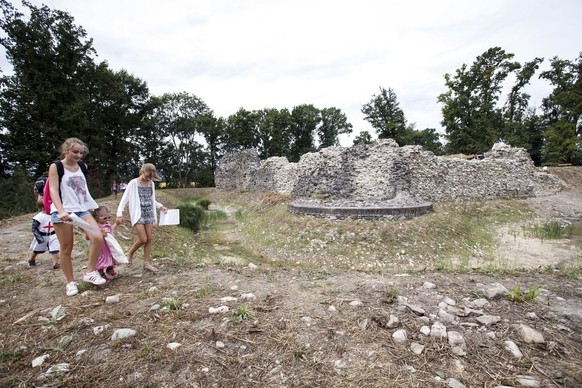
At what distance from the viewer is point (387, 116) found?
37.7 meters

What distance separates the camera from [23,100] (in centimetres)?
1783

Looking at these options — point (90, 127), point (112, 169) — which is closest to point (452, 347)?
point (90, 127)

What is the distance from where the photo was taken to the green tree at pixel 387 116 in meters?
36.9

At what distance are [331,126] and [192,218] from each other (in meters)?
40.0

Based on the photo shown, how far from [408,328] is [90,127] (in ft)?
100

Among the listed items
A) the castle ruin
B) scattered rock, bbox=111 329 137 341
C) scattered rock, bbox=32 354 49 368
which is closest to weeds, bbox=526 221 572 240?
the castle ruin

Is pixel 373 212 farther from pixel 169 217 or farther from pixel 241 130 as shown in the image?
pixel 241 130

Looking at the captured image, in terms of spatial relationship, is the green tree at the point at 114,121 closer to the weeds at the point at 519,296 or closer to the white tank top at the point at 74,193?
the white tank top at the point at 74,193

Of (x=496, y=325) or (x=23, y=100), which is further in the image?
(x=23, y=100)

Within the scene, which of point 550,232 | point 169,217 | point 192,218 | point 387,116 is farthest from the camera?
point 387,116

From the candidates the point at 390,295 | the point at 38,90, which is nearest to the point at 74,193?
the point at 390,295

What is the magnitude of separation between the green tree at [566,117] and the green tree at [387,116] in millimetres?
15279

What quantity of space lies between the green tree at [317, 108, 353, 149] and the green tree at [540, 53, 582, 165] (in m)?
27.1

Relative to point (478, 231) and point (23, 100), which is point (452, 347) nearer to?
point (478, 231)
